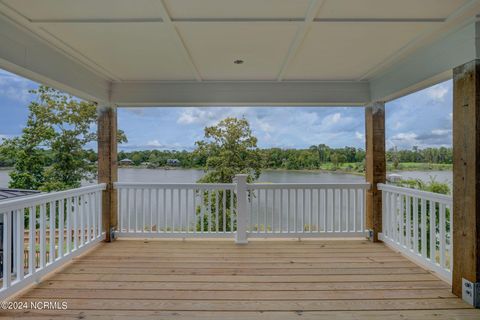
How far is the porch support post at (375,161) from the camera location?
14.1 ft

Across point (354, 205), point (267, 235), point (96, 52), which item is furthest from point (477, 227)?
point (96, 52)

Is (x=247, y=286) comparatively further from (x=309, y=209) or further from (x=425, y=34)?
(x=425, y=34)

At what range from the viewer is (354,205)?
4488 mm

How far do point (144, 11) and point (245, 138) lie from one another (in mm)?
4346

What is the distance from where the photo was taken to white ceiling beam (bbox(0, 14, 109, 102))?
7.99 ft

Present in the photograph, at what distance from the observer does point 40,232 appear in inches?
119

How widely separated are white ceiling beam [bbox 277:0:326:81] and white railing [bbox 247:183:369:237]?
6.14 feet

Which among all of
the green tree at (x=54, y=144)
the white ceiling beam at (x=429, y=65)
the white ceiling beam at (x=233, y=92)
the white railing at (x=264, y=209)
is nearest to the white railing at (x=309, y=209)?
the white railing at (x=264, y=209)

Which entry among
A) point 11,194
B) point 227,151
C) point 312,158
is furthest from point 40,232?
point 312,158

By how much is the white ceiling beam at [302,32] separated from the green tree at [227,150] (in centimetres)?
269

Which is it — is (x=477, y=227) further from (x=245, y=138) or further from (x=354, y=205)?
(x=245, y=138)

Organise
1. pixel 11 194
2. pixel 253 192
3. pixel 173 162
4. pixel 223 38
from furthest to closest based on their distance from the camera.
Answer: pixel 173 162
pixel 253 192
pixel 11 194
pixel 223 38

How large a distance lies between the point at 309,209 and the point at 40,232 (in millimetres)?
3563

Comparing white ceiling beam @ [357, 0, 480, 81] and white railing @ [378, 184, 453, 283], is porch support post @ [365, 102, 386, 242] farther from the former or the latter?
white ceiling beam @ [357, 0, 480, 81]
